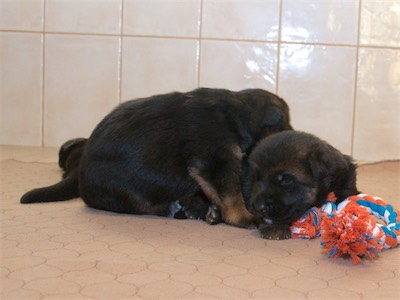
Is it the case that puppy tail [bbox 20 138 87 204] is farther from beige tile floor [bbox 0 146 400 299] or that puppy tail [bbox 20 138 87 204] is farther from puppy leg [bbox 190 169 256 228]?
puppy leg [bbox 190 169 256 228]

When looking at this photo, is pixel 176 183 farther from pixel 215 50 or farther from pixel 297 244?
pixel 215 50

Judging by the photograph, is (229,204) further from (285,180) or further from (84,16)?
(84,16)

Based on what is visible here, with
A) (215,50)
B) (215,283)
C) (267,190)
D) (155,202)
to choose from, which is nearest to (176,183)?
(155,202)

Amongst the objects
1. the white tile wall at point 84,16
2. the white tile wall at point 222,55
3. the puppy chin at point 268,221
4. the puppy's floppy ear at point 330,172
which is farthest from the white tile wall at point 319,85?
the puppy chin at point 268,221

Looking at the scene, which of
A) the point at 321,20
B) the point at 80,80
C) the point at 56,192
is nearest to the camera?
the point at 56,192

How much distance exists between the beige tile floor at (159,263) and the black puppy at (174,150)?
80mm

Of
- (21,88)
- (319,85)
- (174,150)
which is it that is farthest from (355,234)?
(21,88)

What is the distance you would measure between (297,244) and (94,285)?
2.55 feet

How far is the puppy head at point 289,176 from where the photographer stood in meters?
2.10

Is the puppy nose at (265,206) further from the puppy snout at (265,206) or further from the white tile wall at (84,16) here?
the white tile wall at (84,16)

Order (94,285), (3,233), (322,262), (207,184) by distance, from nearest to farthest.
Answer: (94,285), (322,262), (3,233), (207,184)

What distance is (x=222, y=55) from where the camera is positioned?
4109 millimetres

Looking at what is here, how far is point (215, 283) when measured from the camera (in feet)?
5.32

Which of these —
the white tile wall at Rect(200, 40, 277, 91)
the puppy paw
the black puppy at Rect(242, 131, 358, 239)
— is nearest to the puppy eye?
the black puppy at Rect(242, 131, 358, 239)
